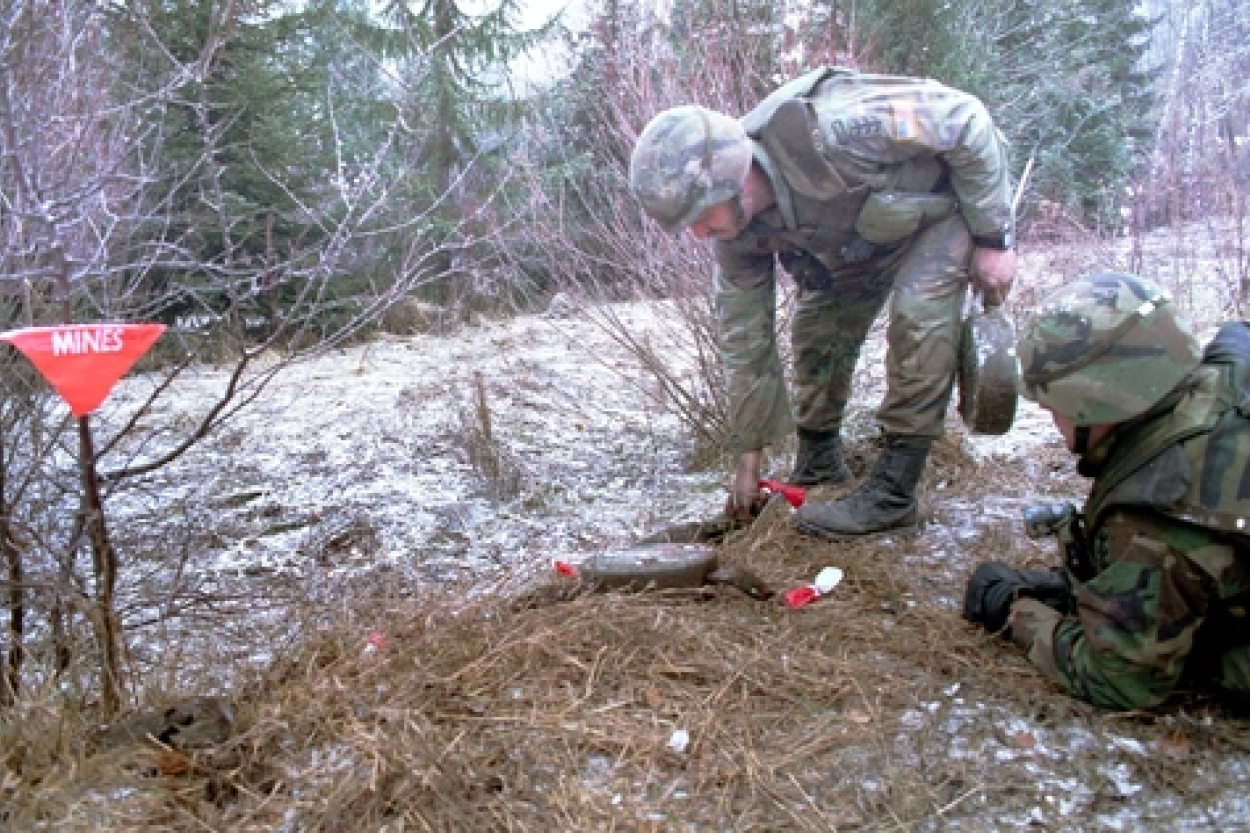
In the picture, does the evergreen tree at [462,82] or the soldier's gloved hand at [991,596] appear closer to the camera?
the soldier's gloved hand at [991,596]

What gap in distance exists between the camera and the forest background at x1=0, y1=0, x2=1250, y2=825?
2.53 metres

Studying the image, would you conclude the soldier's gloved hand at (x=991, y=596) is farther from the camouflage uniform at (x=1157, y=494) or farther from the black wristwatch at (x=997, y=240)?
the black wristwatch at (x=997, y=240)

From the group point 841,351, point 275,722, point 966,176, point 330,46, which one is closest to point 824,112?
point 966,176

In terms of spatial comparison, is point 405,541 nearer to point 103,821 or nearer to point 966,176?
point 103,821

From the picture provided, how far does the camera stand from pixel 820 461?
4.11 metres

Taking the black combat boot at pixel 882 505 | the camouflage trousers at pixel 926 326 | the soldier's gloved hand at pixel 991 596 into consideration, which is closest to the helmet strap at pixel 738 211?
the camouflage trousers at pixel 926 326

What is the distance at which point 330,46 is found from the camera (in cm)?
1008

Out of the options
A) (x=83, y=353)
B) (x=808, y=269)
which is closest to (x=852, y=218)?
(x=808, y=269)

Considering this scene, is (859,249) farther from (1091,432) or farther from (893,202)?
(1091,432)

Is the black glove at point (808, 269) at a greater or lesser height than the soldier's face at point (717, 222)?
lesser

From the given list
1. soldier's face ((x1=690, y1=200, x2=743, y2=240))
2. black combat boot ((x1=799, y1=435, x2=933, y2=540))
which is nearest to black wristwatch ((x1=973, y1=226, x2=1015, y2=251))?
black combat boot ((x1=799, y1=435, x2=933, y2=540))

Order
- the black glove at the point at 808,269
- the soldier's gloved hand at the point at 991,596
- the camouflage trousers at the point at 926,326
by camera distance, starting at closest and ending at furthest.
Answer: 1. the soldier's gloved hand at the point at 991,596
2. the camouflage trousers at the point at 926,326
3. the black glove at the point at 808,269

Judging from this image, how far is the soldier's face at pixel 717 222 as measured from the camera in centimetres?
311

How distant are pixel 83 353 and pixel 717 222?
1841mm
